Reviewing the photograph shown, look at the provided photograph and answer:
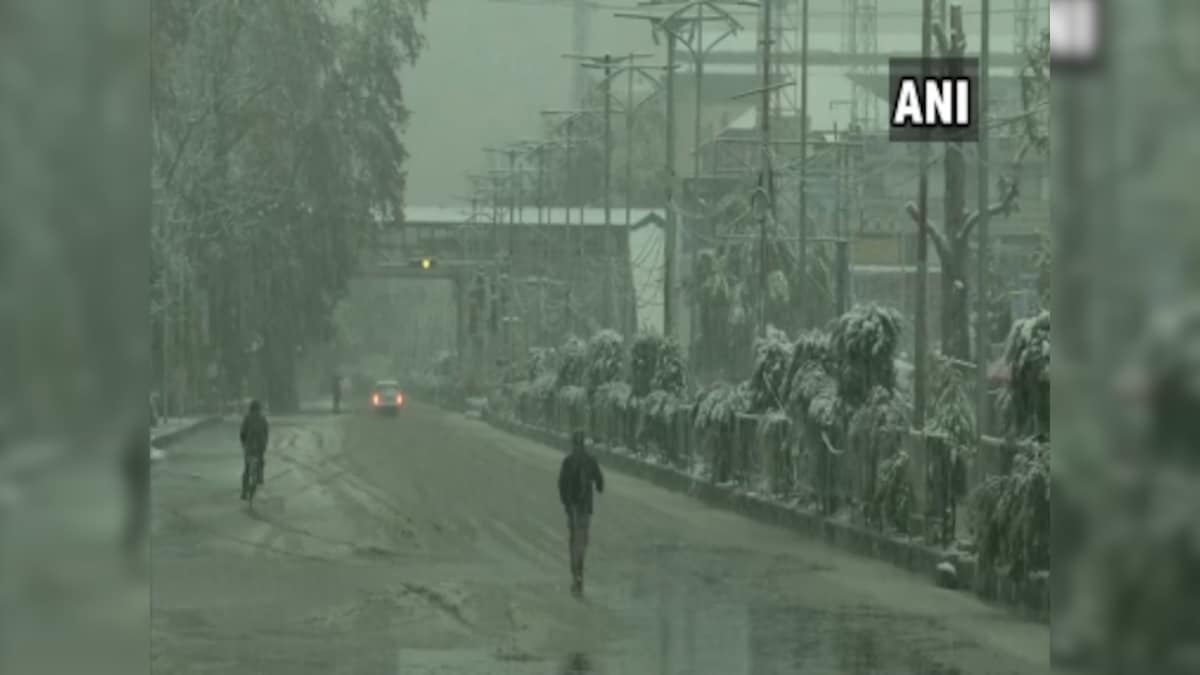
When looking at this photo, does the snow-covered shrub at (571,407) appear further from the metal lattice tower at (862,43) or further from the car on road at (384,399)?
the metal lattice tower at (862,43)

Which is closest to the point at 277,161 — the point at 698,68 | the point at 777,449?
the point at 698,68

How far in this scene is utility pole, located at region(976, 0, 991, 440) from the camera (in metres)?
4.36

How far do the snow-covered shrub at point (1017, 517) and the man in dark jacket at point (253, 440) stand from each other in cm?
157

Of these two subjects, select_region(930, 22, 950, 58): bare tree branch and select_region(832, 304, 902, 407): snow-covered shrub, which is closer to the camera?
select_region(930, 22, 950, 58): bare tree branch

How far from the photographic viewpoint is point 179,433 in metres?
4.31

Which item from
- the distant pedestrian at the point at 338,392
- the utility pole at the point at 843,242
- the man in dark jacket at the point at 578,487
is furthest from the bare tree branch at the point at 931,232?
the distant pedestrian at the point at 338,392

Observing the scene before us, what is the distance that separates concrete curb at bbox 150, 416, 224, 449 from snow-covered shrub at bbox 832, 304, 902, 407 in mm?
1423

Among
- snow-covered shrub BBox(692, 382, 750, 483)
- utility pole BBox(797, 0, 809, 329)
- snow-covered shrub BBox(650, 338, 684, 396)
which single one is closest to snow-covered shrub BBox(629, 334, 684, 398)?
snow-covered shrub BBox(650, 338, 684, 396)

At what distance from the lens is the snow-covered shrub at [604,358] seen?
15.0 feet

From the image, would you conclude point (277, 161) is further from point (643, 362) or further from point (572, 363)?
point (643, 362)

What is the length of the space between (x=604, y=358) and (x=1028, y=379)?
95 centimetres

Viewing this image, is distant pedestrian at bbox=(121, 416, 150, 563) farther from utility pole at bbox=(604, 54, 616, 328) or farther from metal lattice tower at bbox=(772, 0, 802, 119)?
metal lattice tower at bbox=(772, 0, 802, 119)

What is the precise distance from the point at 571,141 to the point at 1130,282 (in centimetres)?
198

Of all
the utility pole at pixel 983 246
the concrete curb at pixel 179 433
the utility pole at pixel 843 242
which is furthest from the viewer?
the utility pole at pixel 843 242
